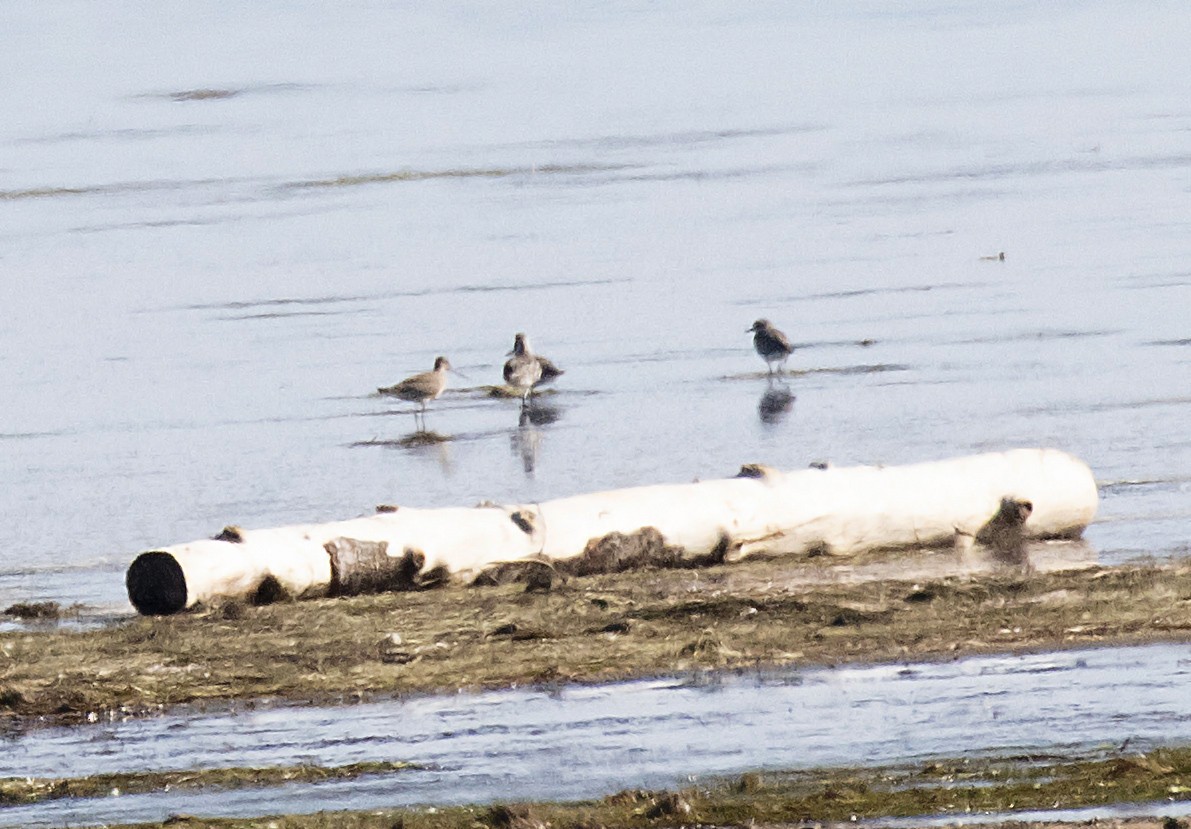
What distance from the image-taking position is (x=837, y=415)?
1773 cm

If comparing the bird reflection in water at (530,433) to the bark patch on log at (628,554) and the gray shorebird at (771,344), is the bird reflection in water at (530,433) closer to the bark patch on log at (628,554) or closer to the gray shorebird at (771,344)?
the gray shorebird at (771,344)

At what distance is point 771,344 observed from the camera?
19.9m

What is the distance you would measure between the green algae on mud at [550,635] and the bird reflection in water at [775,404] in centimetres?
609

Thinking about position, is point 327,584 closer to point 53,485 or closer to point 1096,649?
point 1096,649

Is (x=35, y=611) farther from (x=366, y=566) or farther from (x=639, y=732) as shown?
(x=639, y=732)

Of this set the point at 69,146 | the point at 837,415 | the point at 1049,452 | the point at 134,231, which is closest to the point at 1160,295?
the point at 837,415

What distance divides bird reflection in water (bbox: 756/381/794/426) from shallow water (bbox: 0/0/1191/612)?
0.05m

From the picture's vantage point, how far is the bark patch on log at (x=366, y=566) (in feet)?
38.6

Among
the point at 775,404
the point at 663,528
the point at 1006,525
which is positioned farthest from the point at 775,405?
the point at 663,528

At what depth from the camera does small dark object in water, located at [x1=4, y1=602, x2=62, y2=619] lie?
12.1 meters

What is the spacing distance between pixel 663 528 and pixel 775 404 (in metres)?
6.44

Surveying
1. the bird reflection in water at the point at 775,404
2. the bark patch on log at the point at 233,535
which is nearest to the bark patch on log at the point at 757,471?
the bark patch on log at the point at 233,535

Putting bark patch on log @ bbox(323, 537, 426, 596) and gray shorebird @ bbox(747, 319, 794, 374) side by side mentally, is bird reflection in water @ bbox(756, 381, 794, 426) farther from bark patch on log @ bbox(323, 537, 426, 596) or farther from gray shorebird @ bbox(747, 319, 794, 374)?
bark patch on log @ bbox(323, 537, 426, 596)

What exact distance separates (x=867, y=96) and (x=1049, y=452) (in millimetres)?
31089
